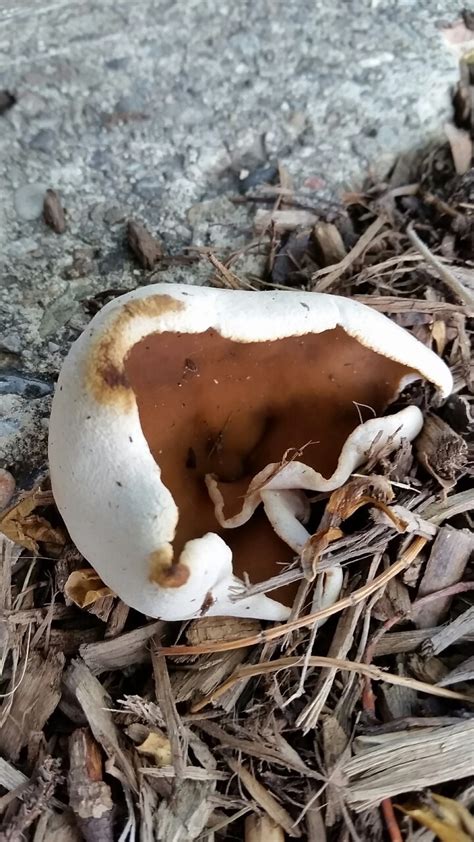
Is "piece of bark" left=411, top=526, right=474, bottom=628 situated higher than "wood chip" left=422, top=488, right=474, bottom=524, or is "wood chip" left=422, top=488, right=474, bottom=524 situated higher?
"wood chip" left=422, top=488, right=474, bottom=524

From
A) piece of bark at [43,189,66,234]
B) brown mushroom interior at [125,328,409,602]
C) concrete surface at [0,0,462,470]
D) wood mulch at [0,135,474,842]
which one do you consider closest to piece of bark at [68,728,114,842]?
wood mulch at [0,135,474,842]

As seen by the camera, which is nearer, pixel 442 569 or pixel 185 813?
pixel 185 813

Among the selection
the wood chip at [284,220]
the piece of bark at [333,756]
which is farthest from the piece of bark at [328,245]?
the piece of bark at [333,756]

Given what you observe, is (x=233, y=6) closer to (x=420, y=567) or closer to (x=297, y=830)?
(x=420, y=567)

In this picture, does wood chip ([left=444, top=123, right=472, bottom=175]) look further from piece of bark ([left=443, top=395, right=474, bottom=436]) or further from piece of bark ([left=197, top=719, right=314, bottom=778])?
piece of bark ([left=197, top=719, right=314, bottom=778])

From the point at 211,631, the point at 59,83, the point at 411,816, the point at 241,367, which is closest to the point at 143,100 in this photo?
the point at 59,83

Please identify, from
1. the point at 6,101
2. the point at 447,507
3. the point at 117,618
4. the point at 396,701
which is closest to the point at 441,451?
the point at 447,507

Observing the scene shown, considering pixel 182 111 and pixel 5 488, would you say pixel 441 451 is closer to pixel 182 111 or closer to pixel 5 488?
pixel 5 488
